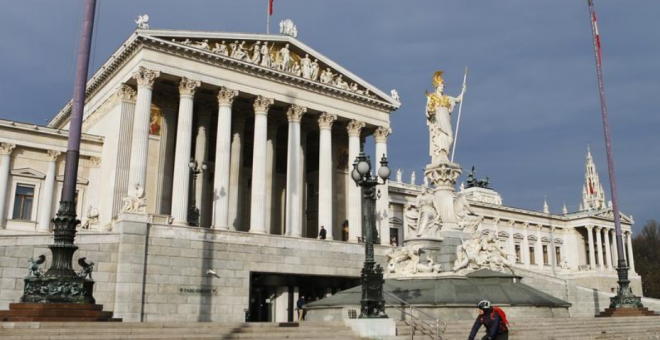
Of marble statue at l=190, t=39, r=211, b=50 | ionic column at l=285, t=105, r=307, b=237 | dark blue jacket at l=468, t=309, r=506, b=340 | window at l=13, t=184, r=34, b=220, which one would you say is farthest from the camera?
ionic column at l=285, t=105, r=307, b=237

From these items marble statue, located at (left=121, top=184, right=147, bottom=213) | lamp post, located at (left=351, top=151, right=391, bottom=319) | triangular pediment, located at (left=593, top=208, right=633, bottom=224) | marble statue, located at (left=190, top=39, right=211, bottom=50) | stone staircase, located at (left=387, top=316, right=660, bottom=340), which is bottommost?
stone staircase, located at (left=387, top=316, right=660, bottom=340)

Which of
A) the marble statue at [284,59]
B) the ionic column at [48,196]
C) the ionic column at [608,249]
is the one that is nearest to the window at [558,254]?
the ionic column at [608,249]

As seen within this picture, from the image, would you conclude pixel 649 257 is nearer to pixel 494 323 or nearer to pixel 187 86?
pixel 187 86

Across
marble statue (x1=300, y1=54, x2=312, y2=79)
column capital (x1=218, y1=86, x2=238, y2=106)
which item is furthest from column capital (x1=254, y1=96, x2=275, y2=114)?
marble statue (x1=300, y1=54, x2=312, y2=79)

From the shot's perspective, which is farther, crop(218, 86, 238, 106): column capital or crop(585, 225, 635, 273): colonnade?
crop(585, 225, 635, 273): colonnade

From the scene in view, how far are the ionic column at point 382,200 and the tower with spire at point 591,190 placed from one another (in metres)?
→ 72.4

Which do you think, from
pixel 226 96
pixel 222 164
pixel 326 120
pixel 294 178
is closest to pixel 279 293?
pixel 294 178

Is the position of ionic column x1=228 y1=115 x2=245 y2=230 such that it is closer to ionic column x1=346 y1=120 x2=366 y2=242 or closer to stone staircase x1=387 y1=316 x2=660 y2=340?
ionic column x1=346 y1=120 x2=366 y2=242

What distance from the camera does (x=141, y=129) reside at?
117 feet

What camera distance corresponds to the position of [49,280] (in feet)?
48.8

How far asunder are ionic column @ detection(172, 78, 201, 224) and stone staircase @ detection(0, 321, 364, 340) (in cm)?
1799

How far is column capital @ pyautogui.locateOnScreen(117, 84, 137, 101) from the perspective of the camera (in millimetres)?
38125

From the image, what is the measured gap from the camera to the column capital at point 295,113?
140ft

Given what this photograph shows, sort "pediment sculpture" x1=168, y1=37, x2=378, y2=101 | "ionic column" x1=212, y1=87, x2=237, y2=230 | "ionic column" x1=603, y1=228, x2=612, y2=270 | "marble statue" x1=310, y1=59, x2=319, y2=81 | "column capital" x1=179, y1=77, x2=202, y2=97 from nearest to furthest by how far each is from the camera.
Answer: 1. "ionic column" x1=212, y1=87, x2=237, y2=230
2. "column capital" x1=179, y1=77, x2=202, y2=97
3. "pediment sculpture" x1=168, y1=37, x2=378, y2=101
4. "marble statue" x1=310, y1=59, x2=319, y2=81
5. "ionic column" x1=603, y1=228, x2=612, y2=270
